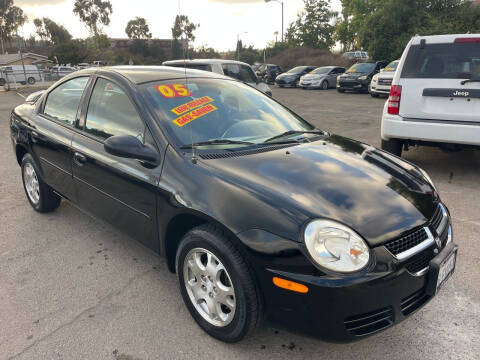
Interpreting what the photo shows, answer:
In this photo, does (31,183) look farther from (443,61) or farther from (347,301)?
(443,61)

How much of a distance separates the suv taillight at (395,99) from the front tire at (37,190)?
13.7 ft

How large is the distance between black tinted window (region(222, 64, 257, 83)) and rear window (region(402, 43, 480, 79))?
6211 mm

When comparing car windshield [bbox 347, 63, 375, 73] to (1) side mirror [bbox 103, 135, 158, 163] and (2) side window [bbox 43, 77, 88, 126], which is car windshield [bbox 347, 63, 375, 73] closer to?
(2) side window [bbox 43, 77, 88, 126]

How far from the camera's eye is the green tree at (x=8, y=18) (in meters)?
85.0

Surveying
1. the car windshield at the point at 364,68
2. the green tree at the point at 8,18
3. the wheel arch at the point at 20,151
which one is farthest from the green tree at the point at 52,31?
the wheel arch at the point at 20,151

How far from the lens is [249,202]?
6.96 feet

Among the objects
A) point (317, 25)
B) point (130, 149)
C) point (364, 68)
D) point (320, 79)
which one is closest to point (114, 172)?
point (130, 149)

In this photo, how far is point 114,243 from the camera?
3670 mm

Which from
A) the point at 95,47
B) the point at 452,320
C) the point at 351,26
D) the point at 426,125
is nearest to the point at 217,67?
the point at 426,125

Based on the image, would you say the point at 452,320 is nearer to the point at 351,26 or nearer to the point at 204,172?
the point at 204,172

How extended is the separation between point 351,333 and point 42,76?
3720 cm

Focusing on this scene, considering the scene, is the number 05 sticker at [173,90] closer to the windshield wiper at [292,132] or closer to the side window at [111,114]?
the side window at [111,114]

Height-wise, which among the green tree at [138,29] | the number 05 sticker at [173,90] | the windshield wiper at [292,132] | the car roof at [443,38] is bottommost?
the windshield wiper at [292,132]

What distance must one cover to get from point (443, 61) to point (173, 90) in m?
3.65
